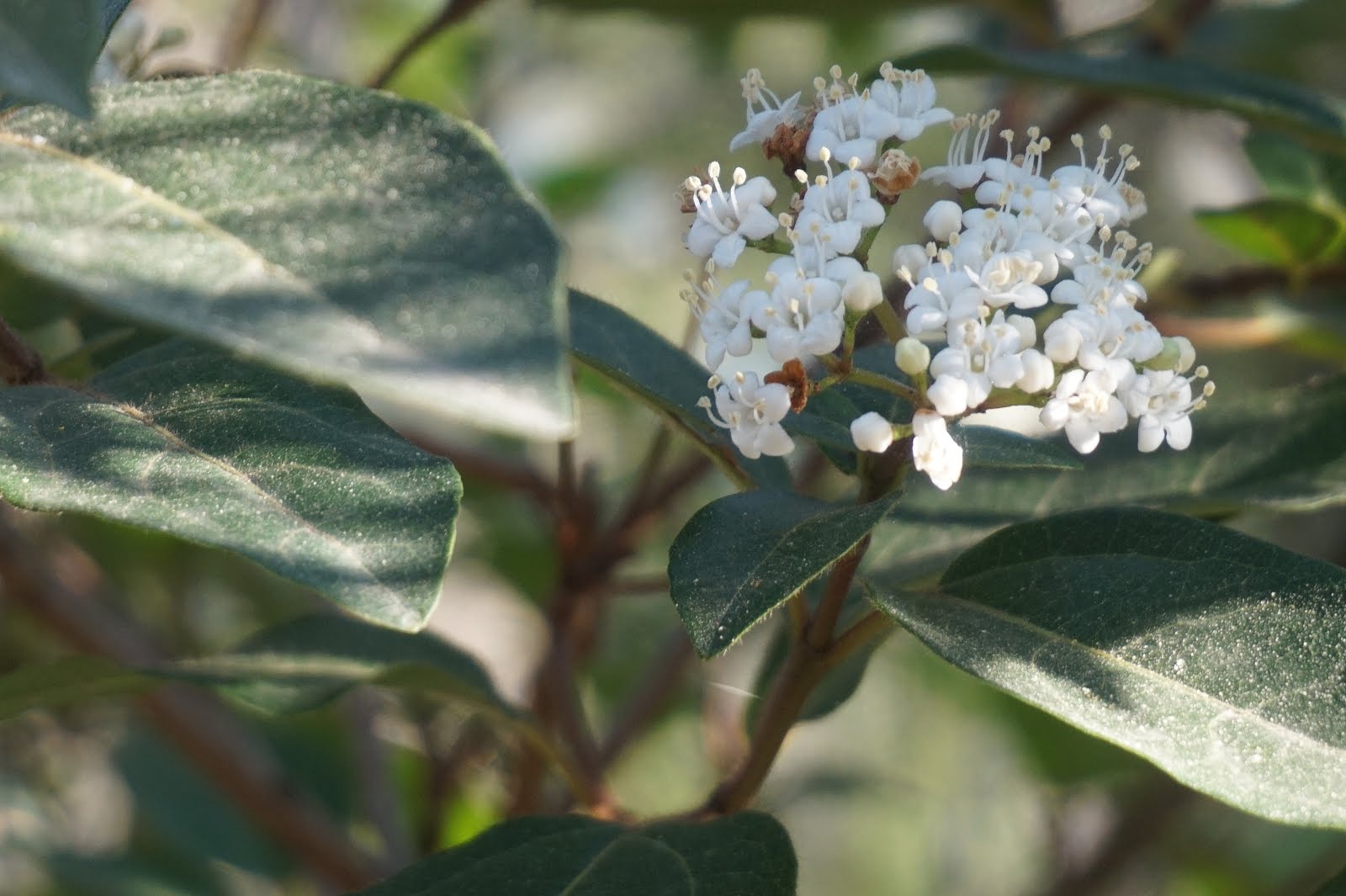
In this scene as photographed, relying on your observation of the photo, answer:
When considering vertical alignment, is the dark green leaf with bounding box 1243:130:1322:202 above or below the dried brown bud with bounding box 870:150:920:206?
below

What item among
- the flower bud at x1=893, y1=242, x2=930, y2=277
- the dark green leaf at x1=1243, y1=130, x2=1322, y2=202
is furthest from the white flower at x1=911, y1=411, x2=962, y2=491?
the dark green leaf at x1=1243, y1=130, x2=1322, y2=202

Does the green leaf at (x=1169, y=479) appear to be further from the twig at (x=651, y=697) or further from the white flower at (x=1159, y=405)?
the twig at (x=651, y=697)

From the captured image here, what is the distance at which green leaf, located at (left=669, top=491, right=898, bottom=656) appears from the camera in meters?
0.68

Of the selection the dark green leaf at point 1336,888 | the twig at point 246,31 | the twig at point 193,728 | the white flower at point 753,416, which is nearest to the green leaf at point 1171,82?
the white flower at point 753,416

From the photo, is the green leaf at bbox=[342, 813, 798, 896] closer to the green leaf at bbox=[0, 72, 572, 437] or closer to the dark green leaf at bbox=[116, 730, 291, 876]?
the green leaf at bbox=[0, 72, 572, 437]

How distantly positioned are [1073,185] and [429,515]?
0.48 m

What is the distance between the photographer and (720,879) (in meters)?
0.82

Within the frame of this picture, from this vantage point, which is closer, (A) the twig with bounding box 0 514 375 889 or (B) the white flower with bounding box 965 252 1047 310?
(B) the white flower with bounding box 965 252 1047 310

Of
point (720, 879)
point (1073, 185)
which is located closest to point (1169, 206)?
point (1073, 185)

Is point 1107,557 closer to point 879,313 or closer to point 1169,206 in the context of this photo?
point 879,313

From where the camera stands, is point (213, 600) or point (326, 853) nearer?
point (326, 853)

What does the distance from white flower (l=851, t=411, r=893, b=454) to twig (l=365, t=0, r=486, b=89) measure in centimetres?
67

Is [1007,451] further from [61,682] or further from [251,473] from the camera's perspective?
[61,682]

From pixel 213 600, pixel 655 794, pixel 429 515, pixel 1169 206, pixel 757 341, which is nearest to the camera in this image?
pixel 429 515
